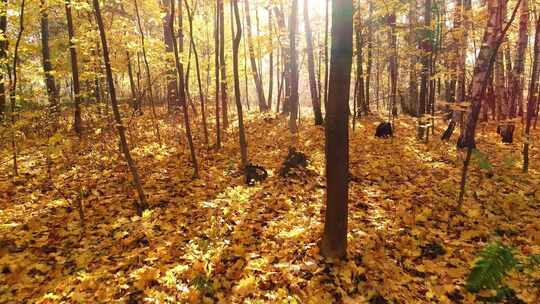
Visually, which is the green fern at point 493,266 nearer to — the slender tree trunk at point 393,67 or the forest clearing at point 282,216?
the forest clearing at point 282,216

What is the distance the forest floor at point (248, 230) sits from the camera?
15.6 feet

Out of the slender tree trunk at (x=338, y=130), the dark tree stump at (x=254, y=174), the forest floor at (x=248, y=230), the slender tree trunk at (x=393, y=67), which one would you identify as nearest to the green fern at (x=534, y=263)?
the forest floor at (x=248, y=230)

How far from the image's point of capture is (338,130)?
4.75m

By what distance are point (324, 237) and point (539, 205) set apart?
205 inches

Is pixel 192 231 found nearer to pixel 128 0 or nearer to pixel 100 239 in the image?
pixel 100 239

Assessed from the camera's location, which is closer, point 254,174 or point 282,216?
point 282,216

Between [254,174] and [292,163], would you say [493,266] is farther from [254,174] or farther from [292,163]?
[254,174]

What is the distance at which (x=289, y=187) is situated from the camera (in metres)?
8.27

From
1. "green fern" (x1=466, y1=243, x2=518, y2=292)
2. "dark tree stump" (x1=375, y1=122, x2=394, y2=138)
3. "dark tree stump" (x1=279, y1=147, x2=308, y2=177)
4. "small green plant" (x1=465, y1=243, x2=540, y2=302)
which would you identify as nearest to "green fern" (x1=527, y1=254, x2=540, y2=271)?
"small green plant" (x1=465, y1=243, x2=540, y2=302)

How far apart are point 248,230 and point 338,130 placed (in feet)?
8.93

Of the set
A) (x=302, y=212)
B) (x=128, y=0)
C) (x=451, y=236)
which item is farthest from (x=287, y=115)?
(x=451, y=236)

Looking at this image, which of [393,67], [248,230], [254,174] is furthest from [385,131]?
[248,230]

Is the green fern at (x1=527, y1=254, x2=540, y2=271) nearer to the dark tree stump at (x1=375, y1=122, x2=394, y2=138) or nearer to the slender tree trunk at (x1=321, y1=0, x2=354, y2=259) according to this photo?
the slender tree trunk at (x1=321, y1=0, x2=354, y2=259)

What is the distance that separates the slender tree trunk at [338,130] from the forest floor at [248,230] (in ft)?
1.33
